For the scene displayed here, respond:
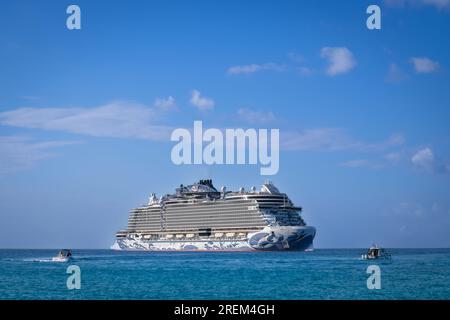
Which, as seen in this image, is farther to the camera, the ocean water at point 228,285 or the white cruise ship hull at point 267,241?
the white cruise ship hull at point 267,241

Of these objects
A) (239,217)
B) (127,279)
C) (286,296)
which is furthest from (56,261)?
(286,296)

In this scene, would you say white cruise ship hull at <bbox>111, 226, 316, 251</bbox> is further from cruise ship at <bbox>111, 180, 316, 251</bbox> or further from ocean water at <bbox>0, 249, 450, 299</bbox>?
ocean water at <bbox>0, 249, 450, 299</bbox>

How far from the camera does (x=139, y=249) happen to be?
8881 cm

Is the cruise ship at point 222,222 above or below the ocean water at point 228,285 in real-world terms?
above

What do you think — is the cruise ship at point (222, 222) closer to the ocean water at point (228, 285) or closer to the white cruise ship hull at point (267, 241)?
the white cruise ship hull at point (267, 241)

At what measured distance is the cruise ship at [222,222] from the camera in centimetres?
6919

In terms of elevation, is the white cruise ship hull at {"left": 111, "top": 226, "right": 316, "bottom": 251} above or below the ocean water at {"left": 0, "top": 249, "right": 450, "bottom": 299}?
above

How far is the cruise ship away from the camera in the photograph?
69.2 m

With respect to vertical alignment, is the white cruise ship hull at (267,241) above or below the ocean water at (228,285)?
above


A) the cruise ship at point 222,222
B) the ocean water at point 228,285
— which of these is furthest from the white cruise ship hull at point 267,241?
the ocean water at point 228,285

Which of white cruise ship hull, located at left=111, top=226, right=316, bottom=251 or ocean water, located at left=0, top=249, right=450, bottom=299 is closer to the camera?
ocean water, located at left=0, top=249, right=450, bottom=299

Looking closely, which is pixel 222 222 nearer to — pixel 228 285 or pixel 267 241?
pixel 267 241

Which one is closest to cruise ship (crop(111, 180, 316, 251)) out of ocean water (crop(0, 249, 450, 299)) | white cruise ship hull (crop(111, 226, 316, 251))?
white cruise ship hull (crop(111, 226, 316, 251))
